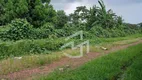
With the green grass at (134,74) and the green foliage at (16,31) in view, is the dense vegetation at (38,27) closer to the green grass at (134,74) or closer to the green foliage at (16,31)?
the green foliage at (16,31)

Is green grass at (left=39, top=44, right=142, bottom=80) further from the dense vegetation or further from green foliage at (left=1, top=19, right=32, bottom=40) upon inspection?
green foliage at (left=1, top=19, right=32, bottom=40)

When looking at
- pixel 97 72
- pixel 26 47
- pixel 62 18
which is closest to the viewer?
pixel 97 72

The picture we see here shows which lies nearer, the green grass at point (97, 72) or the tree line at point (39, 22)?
the green grass at point (97, 72)

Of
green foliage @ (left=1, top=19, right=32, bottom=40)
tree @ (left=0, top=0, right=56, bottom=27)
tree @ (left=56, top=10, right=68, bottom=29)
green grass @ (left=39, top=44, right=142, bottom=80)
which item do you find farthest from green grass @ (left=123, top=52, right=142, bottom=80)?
tree @ (left=56, top=10, right=68, bottom=29)

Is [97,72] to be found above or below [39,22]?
below

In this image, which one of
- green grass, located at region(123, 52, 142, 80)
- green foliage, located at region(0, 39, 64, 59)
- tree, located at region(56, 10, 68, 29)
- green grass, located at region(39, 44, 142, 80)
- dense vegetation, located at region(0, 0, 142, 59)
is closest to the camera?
green grass, located at region(39, 44, 142, 80)

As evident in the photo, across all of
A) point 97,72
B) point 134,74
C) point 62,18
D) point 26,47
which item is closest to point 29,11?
point 26,47

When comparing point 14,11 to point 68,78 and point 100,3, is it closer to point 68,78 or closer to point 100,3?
point 100,3

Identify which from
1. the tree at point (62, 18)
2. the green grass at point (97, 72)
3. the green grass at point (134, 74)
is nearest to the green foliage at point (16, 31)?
the green grass at point (97, 72)

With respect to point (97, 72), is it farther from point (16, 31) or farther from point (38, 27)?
point (38, 27)

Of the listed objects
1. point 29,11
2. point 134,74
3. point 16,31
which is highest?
point 29,11

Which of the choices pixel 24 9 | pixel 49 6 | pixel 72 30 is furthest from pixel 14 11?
pixel 72 30

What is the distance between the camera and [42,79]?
719 cm

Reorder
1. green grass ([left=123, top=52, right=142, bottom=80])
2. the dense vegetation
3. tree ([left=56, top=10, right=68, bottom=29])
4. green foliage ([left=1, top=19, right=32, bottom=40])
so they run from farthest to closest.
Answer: tree ([left=56, top=10, right=68, bottom=29]) → green foliage ([left=1, top=19, right=32, bottom=40]) → the dense vegetation → green grass ([left=123, top=52, right=142, bottom=80])
